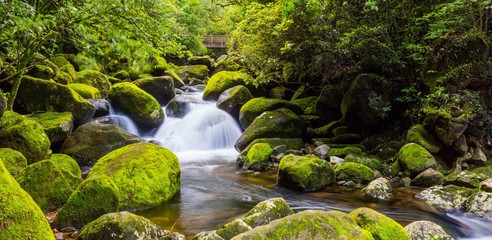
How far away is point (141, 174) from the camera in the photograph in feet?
21.6

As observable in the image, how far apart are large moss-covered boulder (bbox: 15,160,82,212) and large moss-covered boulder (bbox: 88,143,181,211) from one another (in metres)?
0.78

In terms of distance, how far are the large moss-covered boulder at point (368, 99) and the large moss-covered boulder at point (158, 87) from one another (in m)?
8.35

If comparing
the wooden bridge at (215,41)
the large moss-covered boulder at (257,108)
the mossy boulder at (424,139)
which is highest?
the wooden bridge at (215,41)

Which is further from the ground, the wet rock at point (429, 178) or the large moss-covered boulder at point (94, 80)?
the large moss-covered boulder at point (94, 80)

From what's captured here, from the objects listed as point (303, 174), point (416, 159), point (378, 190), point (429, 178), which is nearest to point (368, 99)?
point (416, 159)

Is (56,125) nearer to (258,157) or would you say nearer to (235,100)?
(258,157)

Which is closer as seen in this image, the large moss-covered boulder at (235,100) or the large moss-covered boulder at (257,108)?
the large moss-covered boulder at (257,108)

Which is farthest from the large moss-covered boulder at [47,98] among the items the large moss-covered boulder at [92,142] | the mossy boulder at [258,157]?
the mossy boulder at [258,157]

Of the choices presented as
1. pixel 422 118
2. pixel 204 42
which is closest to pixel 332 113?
pixel 422 118

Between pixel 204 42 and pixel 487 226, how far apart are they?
1113 inches

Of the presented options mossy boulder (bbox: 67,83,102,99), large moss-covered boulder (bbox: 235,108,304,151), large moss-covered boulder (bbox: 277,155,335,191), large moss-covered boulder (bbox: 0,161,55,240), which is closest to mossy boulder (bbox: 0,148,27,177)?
large moss-covered boulder (bbox: 0,161,55,240)

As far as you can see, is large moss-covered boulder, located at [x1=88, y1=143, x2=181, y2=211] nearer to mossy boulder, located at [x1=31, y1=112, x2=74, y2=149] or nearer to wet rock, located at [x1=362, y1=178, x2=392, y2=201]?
mossy boulder, located at [x1=31, y1=112, x2=74, y2=149]

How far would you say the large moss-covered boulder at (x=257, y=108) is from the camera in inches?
551

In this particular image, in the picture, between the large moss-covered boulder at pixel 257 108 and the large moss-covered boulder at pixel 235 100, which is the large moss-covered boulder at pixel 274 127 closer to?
the large moss-covered boulder at pixel 257 108
